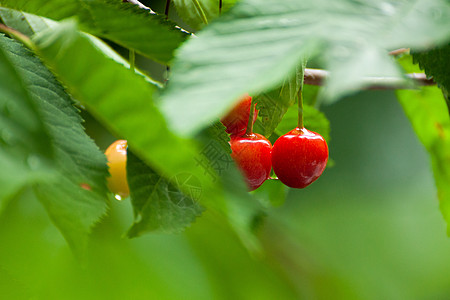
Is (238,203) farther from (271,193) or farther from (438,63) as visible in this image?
(271,193)

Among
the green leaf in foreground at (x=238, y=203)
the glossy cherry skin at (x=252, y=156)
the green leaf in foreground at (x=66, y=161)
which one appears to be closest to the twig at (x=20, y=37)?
the green leaf in foreground at (x=66, y=161)

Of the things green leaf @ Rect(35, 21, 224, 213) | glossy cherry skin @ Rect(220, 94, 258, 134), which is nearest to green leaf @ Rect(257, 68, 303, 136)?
glossy cherry skin @ Rect(220, 94, 258, 134)

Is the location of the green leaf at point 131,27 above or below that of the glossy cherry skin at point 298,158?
above

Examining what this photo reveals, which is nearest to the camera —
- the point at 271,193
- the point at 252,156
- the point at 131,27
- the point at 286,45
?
the point at 286,45

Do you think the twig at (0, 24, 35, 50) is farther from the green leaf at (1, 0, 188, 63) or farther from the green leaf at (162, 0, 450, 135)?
the green leaf at (162, 0, 450, 135)

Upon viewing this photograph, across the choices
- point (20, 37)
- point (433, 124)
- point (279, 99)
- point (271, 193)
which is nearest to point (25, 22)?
point (20, 37)

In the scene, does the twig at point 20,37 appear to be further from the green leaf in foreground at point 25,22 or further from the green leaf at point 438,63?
the green leaf at point 438,63
